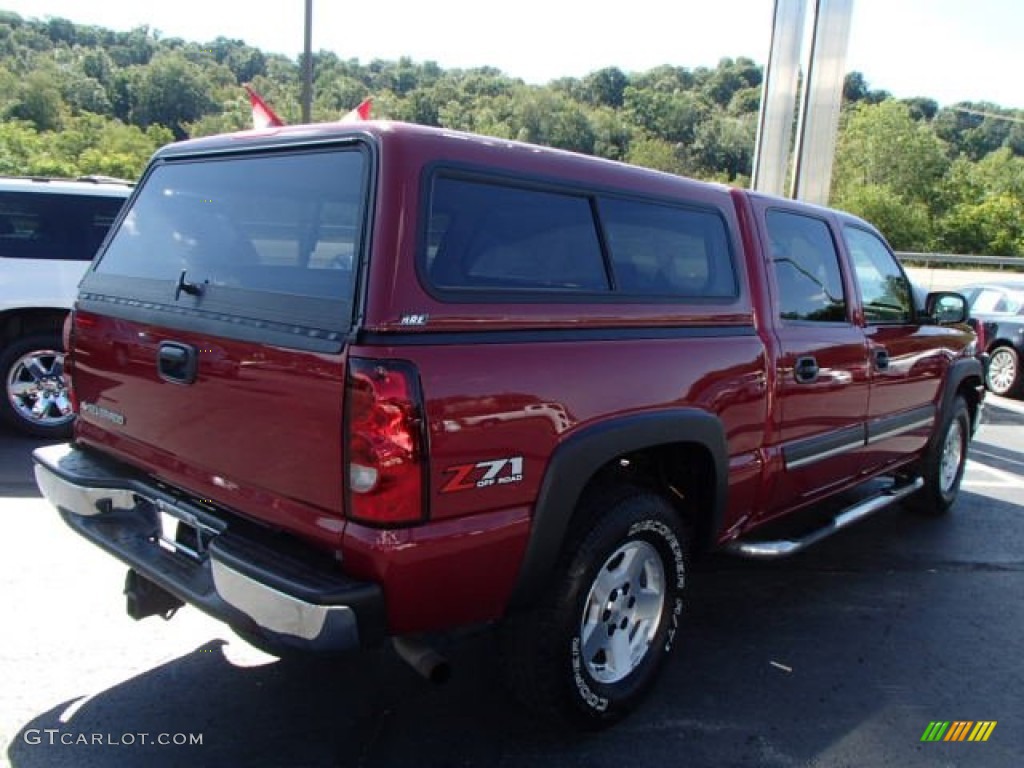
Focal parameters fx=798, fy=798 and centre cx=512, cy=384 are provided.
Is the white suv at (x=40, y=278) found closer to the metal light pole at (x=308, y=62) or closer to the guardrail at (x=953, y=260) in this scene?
the metal light pole at (x=308, y=62)

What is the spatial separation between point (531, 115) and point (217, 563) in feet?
319

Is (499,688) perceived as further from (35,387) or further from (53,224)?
(53,224)

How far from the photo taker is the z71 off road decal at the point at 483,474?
7.15ft

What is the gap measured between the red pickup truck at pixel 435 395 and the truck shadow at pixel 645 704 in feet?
0.88

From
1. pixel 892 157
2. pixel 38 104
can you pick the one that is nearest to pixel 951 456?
pixel 892 157

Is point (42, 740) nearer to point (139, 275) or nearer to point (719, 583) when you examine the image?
point (139, 275)

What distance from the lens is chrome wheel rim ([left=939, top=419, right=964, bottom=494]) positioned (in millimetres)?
5438

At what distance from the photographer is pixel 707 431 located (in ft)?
9.79

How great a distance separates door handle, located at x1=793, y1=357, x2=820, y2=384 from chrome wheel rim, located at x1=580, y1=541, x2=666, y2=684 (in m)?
1.15

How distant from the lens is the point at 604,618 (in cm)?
284

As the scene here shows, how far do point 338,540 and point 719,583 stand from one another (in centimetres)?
270

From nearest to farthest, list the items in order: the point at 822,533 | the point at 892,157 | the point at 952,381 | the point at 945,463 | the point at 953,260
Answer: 1. the point at 822,533
2. the point at 952,381
3. the point at 945,463
4. the point at 953,260
5. the point at 892,157

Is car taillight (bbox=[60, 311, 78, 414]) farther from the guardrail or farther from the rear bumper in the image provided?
the guardrail

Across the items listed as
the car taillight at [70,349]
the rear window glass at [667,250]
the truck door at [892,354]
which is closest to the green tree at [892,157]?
the truck door at [892,354]
